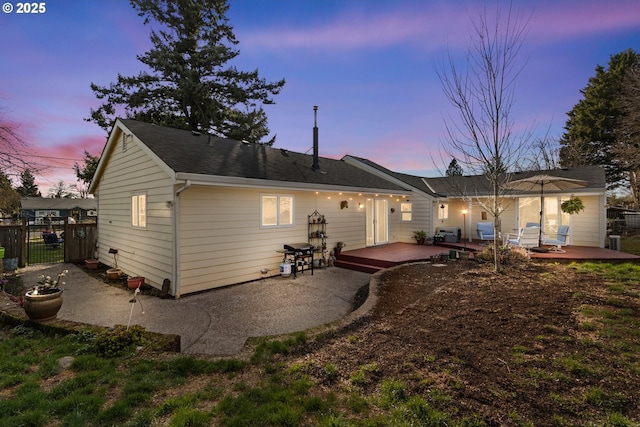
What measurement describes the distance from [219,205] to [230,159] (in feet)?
6.06

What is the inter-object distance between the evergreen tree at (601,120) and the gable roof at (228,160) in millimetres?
21425

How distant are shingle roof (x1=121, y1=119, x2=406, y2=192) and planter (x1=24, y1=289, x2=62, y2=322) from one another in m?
3.03

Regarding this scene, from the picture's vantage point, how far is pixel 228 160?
320 inches

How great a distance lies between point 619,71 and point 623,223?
40.9 feet

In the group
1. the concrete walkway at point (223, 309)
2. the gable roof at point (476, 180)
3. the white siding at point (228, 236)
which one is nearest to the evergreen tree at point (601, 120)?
the gable roof at point (476, 180)

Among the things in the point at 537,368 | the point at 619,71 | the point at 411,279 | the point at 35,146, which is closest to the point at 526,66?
the point at 411,279

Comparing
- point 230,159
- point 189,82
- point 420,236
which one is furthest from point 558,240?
point 189,82

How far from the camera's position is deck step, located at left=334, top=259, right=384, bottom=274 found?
8836mm

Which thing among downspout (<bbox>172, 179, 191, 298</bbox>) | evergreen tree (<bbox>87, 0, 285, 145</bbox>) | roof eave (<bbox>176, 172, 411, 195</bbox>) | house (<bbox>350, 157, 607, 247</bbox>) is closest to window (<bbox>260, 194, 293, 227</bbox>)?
roof eave (<bbox>176, 172, 411, 195</bbox>)

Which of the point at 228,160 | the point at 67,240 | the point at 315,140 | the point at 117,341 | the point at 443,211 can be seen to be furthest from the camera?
the point at 443,211

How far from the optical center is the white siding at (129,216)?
6.70m

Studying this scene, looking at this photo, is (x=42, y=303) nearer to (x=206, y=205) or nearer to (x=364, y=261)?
(x=206, y=205)

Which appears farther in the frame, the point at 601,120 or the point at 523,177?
the point at 601,120

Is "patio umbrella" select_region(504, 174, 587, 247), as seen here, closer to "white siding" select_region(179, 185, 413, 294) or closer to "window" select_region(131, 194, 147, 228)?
"white siding" select_region(179, 185, 413, 294)
